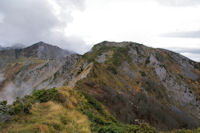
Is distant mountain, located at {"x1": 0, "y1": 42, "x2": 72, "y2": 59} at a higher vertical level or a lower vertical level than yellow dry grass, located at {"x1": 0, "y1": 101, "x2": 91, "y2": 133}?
higher

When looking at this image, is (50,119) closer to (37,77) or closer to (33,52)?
(37,77)

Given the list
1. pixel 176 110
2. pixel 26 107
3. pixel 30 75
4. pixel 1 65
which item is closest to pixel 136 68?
pixel 176 110

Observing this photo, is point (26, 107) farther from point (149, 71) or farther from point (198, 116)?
point (198, 116)

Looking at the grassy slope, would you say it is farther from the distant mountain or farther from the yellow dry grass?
the distant mountain

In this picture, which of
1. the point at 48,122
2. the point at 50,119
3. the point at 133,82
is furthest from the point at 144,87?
the point at 48,122

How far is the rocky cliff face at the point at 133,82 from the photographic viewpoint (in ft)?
67.6

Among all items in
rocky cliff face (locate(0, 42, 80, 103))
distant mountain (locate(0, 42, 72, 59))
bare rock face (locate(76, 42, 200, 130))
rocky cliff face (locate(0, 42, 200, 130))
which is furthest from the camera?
distant mountain (locate(0, 42, 72, 59))

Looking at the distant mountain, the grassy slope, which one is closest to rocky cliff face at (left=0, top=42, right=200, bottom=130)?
the grassy slope

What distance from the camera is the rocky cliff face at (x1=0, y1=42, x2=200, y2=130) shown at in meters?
20.6

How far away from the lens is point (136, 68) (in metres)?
38.5

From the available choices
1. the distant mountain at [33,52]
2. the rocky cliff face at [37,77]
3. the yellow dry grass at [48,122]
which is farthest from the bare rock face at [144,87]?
the distant mountain at [33,52]

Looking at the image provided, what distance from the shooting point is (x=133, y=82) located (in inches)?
1249

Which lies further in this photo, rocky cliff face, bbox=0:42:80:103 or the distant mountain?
the distant mountain

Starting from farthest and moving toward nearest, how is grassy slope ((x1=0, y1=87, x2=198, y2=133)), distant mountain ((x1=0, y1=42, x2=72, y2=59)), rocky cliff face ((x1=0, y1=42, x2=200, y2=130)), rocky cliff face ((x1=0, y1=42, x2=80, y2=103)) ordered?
distant mountain ((x1=0, y1=42, x2=72, y2=59)) → rocky cliff face ((x1=0, y1=42, x2=80, y2=103)) → rocky cliff face ((x1=0, y1=42, x2=200, y2=130)) → grassy slope ((x1=0, y1=87, x2=198, y2=133))
